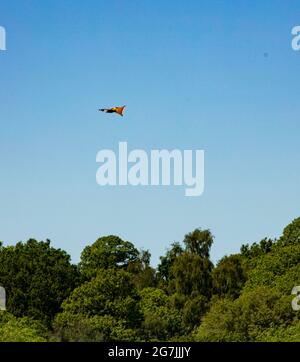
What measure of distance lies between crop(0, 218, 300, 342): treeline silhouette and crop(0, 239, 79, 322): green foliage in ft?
0.21

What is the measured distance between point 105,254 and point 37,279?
984cm

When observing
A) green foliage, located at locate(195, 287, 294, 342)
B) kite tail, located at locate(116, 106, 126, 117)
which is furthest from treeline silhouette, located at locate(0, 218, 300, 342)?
kite tail, located at locate(116, 106, 126, 117)

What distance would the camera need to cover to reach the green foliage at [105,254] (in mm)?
71875

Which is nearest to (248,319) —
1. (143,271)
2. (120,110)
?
(143,271)

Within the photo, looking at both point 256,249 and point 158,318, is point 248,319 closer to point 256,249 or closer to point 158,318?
point 158,318

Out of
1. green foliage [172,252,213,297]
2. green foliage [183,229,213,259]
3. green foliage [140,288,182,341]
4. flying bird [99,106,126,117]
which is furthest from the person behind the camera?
green foliage [183,229,213,259]

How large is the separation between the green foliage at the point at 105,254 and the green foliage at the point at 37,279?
4.80 m

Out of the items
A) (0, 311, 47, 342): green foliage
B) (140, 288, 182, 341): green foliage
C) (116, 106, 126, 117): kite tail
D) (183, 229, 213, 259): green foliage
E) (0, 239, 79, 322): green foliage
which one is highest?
(183, 229, 213, 259): green foliage

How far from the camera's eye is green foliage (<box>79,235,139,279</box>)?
236 ft

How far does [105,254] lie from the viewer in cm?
7281

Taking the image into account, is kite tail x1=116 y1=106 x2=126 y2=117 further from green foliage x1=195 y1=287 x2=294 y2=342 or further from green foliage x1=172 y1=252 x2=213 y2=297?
green foliage x1=172 y1=252 x2=213 y2=297

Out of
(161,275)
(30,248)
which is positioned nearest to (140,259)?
(161,275)

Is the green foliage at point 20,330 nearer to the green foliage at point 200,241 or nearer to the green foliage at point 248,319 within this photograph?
the green foliage at point 248,319

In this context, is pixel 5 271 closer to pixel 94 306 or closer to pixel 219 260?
pixel 94 306
